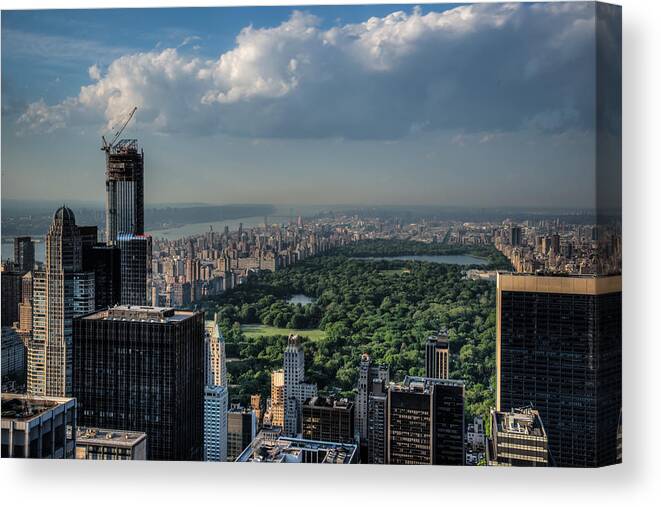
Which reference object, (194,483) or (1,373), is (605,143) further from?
(1,373)

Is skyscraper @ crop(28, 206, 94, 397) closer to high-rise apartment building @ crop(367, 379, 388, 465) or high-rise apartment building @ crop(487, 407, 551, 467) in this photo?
high-rise apartment building @ crop(367, 379, 388, 465)

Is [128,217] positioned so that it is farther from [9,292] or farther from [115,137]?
[9,292]

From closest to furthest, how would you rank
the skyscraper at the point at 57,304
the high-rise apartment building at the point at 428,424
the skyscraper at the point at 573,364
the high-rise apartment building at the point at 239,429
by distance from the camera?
the skyscraper at the point at 573,364
the high-rise apartment building at the point at 428,424
the high-rise apartment building at the point at 239,429
the skyscraper at the point at 57,304

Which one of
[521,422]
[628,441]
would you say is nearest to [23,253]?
[521,422]

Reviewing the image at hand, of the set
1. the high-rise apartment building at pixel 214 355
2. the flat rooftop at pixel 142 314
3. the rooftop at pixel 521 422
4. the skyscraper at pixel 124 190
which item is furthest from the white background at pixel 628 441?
the skyscraper at pixel 124 190

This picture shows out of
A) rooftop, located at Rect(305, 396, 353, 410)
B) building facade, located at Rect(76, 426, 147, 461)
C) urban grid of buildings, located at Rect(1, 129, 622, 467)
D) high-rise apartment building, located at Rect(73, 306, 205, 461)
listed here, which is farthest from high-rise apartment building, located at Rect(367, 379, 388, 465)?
building facade, located at Rect(76, 426, 147, 461)

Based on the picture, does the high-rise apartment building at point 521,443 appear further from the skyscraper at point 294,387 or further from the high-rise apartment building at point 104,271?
the high-rise apartment building at point 104,271
